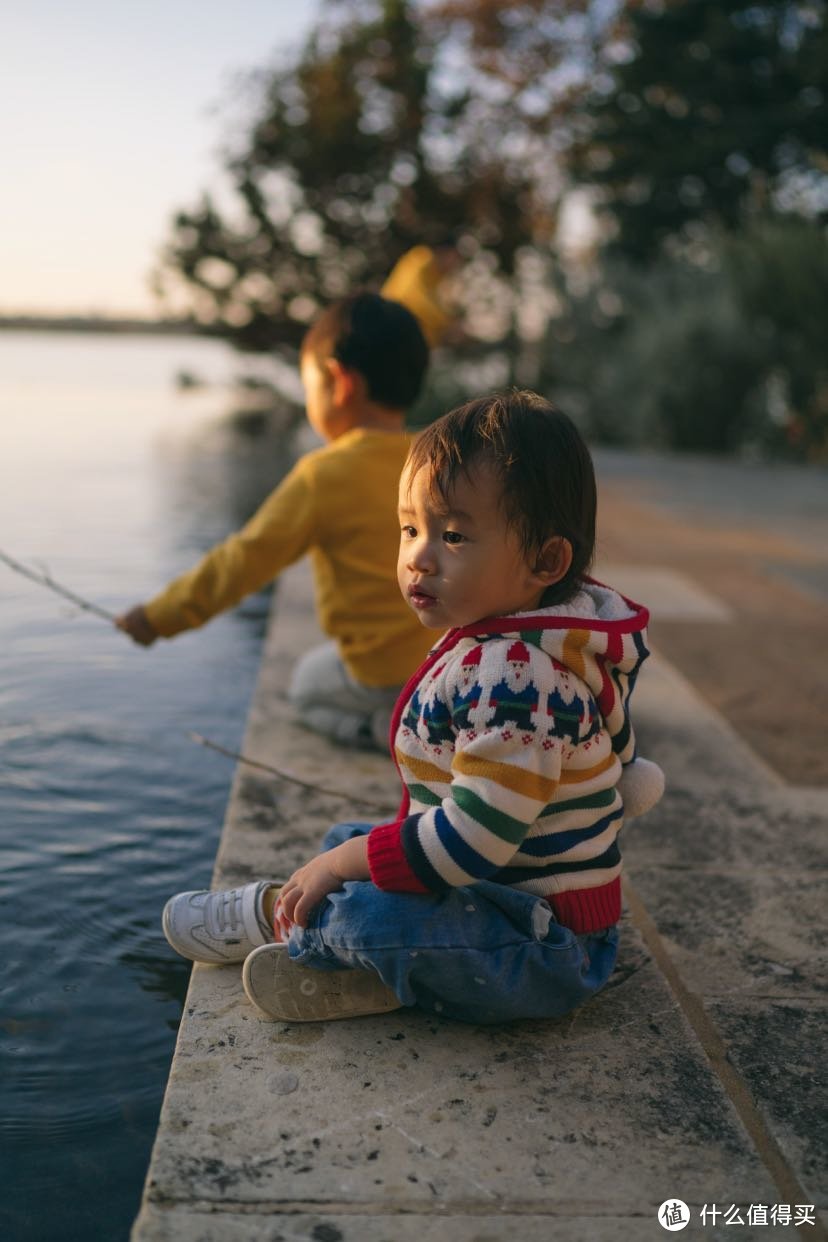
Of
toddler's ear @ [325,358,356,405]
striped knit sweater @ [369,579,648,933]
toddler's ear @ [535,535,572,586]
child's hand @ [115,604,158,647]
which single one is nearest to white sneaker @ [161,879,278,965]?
striped knit sweater @ [369,579,648,933]

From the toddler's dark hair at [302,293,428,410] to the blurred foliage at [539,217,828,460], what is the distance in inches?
371

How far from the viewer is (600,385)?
13305mm

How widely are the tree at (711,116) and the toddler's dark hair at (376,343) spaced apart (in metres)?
12.2

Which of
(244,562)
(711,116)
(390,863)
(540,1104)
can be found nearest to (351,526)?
(244,562)

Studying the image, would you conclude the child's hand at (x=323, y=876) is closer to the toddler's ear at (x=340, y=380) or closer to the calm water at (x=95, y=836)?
the calm water at (x=95, y=836)

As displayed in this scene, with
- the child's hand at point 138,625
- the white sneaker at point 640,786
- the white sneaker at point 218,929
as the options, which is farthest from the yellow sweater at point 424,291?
the white sneaker at point 218,929

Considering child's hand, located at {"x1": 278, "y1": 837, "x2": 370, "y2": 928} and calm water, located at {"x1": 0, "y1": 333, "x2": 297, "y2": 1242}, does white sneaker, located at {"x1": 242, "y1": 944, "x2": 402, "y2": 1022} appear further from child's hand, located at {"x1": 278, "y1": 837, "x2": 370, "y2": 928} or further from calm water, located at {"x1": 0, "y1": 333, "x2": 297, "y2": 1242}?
calm water, located at {"x1": 0, "y1": 333, "x2": 297, "y2": 1242}

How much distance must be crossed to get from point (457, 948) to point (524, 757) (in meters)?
0.31

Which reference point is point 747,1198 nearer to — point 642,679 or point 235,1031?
point 235,1031

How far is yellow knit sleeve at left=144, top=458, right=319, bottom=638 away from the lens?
8.93ft

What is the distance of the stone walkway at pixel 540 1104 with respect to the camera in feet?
4.63

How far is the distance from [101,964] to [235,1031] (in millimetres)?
407

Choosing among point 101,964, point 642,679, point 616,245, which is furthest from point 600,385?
point 101,964

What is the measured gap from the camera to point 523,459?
5.48 ft
